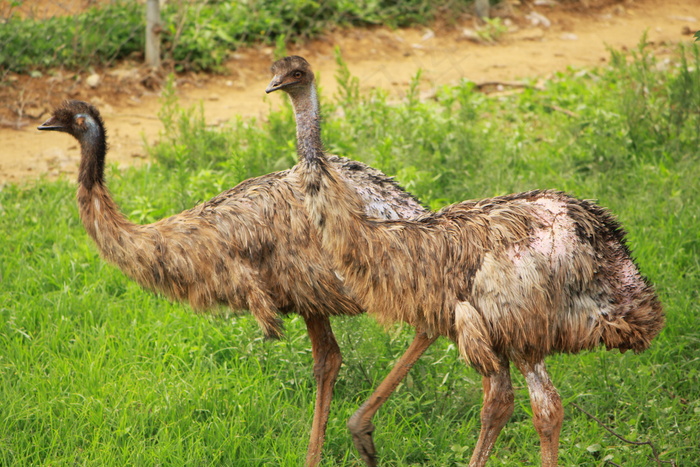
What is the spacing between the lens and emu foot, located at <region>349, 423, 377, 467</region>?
12.7 ft

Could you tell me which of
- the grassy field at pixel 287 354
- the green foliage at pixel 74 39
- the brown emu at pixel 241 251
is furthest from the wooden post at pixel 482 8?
the brown emu at pixel 241 251

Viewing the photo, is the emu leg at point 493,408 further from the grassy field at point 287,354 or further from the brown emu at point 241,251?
the brown emu at point 241,251

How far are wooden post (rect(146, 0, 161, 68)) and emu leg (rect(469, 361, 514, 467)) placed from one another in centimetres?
602

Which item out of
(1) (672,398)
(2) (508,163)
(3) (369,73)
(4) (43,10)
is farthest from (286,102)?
(1) (672,398)

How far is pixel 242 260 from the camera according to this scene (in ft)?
12.8

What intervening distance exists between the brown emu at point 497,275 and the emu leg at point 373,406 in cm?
44

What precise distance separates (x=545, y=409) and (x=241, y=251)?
5.09 feet

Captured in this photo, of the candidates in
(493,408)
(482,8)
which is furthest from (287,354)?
(482,8)

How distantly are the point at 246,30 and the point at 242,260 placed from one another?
19.4 ft

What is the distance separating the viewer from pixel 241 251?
12.8 feet

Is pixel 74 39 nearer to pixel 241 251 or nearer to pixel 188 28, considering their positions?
pixel 188 28

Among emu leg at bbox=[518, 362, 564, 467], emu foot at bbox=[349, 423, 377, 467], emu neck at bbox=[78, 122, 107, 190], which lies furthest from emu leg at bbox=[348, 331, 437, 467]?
emu neck at bbox=[78, 122, 107, 190]

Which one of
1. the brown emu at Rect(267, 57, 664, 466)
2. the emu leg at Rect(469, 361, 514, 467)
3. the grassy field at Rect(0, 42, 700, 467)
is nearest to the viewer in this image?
the brown emu at Rect(267, 57, 664, 466)

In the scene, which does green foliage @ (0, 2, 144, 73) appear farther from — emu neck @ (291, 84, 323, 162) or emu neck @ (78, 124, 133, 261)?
emu neck @ (291, 84, 323, 162)
